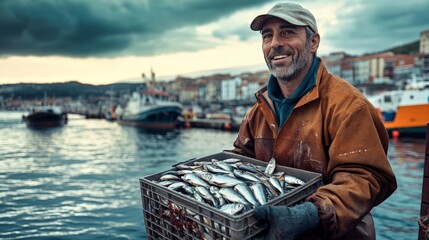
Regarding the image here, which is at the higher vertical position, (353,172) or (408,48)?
(408,48)

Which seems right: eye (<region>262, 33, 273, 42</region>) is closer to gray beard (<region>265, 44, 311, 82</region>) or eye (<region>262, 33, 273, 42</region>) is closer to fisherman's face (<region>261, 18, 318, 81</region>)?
fisherman's face (<region>261, 18, 318, 81</region>)

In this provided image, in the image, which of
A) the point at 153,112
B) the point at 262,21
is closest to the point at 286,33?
the point at 262,21

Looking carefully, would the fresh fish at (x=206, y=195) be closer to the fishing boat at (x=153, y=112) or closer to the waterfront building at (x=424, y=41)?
the fishing boat at (x=153, y=112)

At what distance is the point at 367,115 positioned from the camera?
243 cm

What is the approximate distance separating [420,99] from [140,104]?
1722 inches

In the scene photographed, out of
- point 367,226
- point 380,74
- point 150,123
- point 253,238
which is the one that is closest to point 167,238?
point 253,238

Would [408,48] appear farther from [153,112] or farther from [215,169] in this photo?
[215,169]

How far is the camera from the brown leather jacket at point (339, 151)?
2225 millimetres

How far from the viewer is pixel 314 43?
2.94 meters

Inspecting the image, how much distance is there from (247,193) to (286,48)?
131 cm

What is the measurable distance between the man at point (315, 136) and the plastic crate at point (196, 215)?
0.12m

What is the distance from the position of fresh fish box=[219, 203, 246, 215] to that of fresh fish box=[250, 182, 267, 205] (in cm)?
21

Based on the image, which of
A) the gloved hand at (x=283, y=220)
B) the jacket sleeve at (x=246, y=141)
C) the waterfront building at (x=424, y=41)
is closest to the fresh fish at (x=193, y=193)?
the gloved hand at (x=283, y=220)

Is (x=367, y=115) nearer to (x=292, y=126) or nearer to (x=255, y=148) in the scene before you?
(x=292, y=126)
